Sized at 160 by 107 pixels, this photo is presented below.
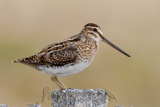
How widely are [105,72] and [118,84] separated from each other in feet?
1.45

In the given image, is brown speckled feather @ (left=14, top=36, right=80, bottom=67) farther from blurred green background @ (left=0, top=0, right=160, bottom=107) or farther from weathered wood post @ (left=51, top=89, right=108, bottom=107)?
blurred green background @ (left=0, top=0, right=160, bottom=107)

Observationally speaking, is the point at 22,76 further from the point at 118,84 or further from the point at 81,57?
the point at 81,57

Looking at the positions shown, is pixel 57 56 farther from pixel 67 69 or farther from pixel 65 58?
pixel 67 69

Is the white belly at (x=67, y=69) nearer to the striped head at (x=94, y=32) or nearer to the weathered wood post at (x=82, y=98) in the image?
the striped head at (x=94, y=32)

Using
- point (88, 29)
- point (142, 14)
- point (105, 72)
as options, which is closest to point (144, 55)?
point (105, 72)

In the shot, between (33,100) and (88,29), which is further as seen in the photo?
(33,100)

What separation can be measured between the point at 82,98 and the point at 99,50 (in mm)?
7093

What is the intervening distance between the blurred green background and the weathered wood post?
4865 millimetres

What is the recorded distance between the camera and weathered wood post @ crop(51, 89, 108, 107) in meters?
4.91

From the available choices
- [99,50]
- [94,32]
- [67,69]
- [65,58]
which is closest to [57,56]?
[65,58]

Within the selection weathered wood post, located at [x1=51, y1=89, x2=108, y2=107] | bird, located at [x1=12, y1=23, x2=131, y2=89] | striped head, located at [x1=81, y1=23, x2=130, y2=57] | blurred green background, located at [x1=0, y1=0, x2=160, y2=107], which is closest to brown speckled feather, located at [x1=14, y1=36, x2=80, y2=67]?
bird, located at [x1=12, y1=23, x2=131, y2=89]

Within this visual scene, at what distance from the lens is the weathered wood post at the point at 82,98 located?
16.1ft

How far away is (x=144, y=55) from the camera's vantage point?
12477 mm

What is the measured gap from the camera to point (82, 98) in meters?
4.90
